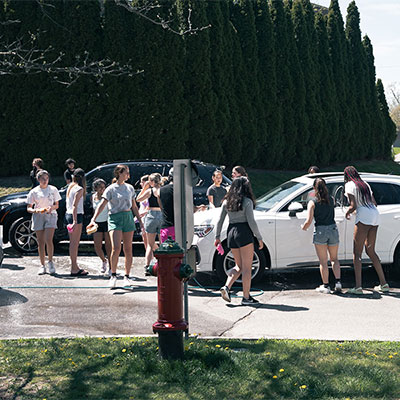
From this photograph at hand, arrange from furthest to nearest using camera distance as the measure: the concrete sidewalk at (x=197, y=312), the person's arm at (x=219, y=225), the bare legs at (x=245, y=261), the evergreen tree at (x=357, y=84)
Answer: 1. the evergreen tree at (x=357, y=84)
2. the person's arm at (x=219, y=225)
3. the bare legs at (x=245, y=261)
4. the concrete sidewalk at (x=197, y=312)

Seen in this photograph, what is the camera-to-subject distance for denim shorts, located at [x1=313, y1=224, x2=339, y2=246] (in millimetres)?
9734

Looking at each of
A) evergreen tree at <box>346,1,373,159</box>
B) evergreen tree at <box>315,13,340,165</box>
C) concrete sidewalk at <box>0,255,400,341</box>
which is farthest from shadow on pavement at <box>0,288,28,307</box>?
evergreen tree at <box>346,1,373,159</box>

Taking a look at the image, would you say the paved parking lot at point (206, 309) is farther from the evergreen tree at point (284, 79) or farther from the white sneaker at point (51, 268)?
the evergreen tree at point (284, 79)

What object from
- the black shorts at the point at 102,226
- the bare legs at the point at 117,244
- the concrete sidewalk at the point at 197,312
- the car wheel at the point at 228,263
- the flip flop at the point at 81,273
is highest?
the black shorts at the point at 102,226

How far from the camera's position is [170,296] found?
5898mm

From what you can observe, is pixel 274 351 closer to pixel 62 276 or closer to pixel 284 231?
pixel 284 231

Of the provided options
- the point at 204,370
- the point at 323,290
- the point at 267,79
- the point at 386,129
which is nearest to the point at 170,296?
the point at 204,370

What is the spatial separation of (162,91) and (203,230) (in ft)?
41.4

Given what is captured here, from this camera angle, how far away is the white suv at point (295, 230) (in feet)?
33.3

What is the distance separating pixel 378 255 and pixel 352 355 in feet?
14.7

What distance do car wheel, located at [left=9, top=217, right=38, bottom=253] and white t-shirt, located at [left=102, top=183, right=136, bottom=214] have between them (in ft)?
12.7

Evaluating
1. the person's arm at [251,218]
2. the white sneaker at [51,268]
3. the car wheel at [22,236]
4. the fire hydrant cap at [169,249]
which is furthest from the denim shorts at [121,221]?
the fire hydrant cap at [169,249]

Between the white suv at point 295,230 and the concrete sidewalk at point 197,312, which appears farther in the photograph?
the white suv at point 295,230

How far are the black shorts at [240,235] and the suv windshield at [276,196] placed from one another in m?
1.75
